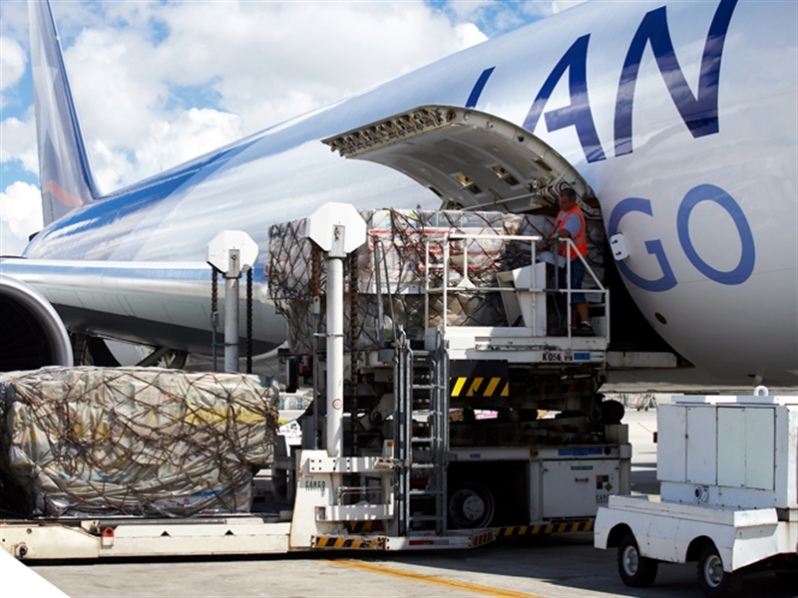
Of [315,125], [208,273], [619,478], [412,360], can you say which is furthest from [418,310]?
[315,125]

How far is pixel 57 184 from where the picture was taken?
33.3 meters

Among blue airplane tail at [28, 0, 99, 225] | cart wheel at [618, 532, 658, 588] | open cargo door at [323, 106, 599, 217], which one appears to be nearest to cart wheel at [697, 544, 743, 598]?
cart wheel at [618, 532, 658, 588]

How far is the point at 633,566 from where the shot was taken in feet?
28.3

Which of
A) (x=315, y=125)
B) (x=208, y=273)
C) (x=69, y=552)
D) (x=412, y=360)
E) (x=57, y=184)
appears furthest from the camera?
(x=57, y=184)

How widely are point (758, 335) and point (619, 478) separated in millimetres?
1899

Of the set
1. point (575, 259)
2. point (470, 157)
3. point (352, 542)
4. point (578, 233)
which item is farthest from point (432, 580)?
point (470, 157)

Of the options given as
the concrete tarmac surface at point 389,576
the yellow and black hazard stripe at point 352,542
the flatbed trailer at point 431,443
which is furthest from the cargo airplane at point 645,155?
the yellow and black hazard stripe at point 352,542

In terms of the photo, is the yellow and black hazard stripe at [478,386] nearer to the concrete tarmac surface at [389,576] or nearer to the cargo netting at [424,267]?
the cargo netting at [424,267]

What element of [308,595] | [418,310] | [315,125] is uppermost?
[315,125]

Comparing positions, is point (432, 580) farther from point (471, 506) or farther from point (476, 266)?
point (476, 266)

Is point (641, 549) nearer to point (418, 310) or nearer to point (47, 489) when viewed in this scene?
point (418, 310)

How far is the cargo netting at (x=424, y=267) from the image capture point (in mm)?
10531

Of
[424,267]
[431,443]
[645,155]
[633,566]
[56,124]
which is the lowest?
[633,566]

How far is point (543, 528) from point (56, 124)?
25251 mm
